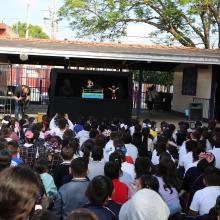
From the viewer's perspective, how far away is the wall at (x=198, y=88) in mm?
18328

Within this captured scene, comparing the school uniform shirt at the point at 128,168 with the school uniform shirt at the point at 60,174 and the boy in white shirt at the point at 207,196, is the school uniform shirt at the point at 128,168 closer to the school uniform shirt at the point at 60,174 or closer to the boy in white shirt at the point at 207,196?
the school uniform shirt at the point at 60,174

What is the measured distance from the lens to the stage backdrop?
15.1m

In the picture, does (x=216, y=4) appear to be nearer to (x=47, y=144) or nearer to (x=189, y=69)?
(x=189, y=69)

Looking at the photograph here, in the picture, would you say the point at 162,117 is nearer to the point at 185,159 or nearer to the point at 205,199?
the point at 185,159

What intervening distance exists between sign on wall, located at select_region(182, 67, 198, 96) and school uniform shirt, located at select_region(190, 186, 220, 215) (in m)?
15.8

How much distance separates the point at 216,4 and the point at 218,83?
27.2 feet

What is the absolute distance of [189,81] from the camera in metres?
20.8

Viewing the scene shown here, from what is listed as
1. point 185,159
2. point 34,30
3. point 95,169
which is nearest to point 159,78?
point 185,159

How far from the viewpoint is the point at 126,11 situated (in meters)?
27.3

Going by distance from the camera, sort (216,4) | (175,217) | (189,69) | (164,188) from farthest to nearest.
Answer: (216,4)
(189,69)
(164,188)
(175,217)

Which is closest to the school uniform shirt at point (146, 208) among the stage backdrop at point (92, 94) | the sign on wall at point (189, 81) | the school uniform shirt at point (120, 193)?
the school uniform shirt at point (120, 193)

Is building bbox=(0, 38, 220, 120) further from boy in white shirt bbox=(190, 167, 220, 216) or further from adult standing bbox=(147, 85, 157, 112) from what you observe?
boy in white shirt bbox=(190, 167, 220, 216)

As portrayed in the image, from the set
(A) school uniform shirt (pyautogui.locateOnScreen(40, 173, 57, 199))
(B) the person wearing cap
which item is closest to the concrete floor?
(B) the person wearing cap

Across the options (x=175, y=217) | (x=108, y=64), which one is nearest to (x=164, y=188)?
(x=175, y=217)
